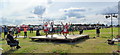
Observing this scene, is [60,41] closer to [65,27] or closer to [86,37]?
[65,27]

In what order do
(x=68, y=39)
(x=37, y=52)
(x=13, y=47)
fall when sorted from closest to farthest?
(x=37, y=52) < (x=13, y=47) < (x=68, y=39)

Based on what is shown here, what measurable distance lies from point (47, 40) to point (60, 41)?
134cm

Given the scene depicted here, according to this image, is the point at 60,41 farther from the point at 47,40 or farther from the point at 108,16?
the point at 108,16

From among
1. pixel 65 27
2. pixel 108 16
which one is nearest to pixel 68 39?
pixel 65 27

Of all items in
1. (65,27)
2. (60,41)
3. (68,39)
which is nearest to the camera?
(68,39)

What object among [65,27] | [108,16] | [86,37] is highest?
[108,16]

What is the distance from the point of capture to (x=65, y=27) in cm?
1560

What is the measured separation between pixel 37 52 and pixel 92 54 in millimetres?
3304

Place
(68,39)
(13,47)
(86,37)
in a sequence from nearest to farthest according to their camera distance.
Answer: (13,47) → (68,39) → (86,37)

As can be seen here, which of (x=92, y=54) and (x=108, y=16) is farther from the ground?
(x=108, y=16)

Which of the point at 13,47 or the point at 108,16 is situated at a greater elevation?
the point at 108,16

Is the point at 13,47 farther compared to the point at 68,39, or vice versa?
the point at 68,39

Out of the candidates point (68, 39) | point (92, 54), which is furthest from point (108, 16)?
point (92, 54)

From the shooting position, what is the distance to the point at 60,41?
1452 centimetres
